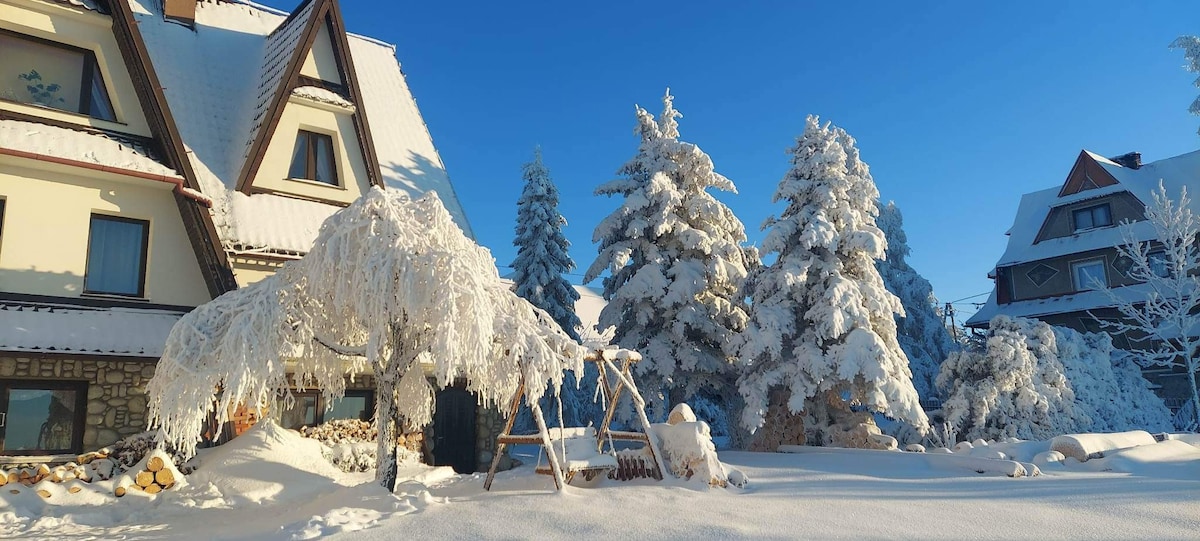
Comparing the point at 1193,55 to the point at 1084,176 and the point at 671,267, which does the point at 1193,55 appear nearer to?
the point at 1084,176

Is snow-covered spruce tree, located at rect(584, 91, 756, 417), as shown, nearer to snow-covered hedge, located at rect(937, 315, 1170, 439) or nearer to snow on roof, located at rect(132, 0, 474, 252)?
snow on roof, located at rect(132, 0, 474, 252)

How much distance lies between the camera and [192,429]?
8477mm

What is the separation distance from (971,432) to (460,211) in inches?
531

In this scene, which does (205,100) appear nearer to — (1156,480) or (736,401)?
(736,401)

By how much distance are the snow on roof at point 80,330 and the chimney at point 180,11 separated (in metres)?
8.32

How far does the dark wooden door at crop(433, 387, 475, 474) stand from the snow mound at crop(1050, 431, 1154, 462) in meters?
11.1

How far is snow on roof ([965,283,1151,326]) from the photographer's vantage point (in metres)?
26.3

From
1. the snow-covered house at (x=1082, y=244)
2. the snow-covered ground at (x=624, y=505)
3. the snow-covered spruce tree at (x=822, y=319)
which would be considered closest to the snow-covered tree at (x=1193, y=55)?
the snow-covered house at (x=1082, y=244)

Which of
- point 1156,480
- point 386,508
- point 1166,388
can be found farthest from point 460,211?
point 1166,388

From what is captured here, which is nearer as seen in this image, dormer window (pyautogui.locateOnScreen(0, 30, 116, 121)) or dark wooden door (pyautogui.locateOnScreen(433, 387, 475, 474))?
dormer window (pyautogui.locateOnScreen(0, 30, 116, 121))

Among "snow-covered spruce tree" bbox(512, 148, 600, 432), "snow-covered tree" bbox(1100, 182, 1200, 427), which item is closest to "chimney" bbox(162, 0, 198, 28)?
"snow-covered spruce tree" bbox(512, 148, 600, 432)

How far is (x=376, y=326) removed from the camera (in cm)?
875

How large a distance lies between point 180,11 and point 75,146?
6.71 metres

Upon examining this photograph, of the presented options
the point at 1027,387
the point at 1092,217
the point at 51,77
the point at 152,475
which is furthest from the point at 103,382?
the point at 1092,217
